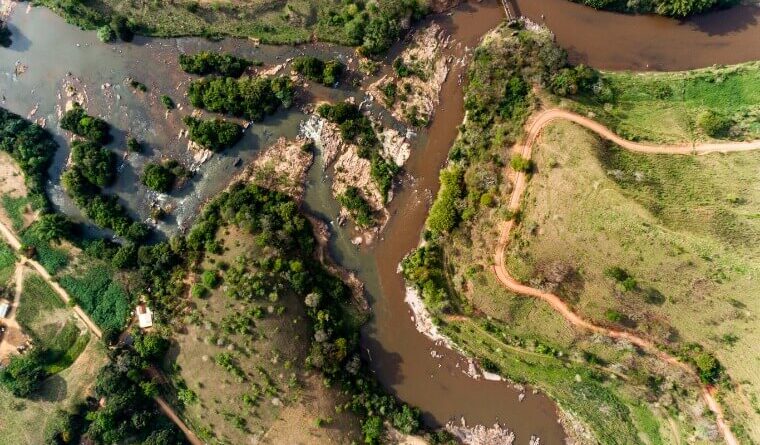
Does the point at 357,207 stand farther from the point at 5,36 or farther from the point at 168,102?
the point at 5,36

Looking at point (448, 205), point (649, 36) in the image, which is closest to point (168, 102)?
point (448, 205)

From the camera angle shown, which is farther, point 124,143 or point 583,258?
point 124,143

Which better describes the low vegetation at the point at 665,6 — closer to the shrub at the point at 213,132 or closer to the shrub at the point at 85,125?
the shrub at the point at 213,132

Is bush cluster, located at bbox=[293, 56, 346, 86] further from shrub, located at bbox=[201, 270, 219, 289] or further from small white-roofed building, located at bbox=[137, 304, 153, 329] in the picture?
small white-roofed building, located at bbox=[137, 304, 153, 329]

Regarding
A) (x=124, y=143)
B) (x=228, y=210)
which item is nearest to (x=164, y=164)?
(x=124, y=143)

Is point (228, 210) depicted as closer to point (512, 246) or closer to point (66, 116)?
point (66, 116)
